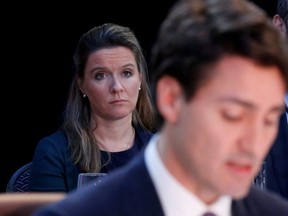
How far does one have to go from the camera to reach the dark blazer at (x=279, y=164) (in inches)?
106

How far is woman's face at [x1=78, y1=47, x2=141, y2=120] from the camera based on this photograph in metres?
3.01

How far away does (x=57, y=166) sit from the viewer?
2879 millimetres

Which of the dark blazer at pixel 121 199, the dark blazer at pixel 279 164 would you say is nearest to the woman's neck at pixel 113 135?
the dark blazer at pixel 279 164

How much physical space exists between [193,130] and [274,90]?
14 centimetres

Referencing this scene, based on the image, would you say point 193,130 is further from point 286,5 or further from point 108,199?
point 286,5

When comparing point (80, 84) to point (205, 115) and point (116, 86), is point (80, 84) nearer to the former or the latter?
point (116, 86)

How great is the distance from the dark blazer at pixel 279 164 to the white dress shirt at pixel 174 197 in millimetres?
1214

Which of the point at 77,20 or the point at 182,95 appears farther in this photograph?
the point at 77,20

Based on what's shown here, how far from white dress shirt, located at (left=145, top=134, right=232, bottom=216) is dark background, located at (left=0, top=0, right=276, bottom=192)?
8.49 feet

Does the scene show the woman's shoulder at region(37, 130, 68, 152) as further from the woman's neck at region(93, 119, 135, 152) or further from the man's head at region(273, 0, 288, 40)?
the man's head at region(273, 0, 288, 40)

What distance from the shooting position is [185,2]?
1.46m

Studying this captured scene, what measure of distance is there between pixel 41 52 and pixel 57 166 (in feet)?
4.60

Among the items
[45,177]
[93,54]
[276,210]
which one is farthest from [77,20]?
[276,210]

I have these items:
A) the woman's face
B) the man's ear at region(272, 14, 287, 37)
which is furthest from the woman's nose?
the man's ear at region(272, 14, 287, 37)
